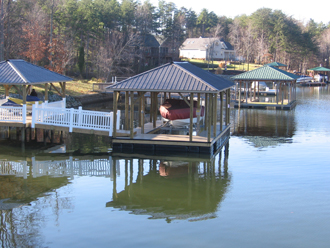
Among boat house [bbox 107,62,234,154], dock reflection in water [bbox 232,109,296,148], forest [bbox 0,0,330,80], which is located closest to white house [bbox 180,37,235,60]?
forest [bbox 0,0,330,80]

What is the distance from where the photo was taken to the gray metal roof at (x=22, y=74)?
62.7 feet

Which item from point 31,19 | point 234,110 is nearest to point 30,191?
point 234,110

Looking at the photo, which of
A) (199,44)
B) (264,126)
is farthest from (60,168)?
(199,44)

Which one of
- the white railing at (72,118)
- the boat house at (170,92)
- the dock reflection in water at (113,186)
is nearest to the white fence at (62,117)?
the white railing at (72,118)

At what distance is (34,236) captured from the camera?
9.25m

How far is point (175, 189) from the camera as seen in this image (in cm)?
1322

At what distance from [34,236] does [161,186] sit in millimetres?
5203

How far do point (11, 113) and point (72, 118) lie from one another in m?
3.23

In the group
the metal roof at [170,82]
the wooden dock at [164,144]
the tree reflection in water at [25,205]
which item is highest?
the metal roof at [170,82]

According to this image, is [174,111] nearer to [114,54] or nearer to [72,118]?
[72,118]

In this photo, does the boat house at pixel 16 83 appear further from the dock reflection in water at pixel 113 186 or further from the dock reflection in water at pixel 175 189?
the dock reflection in water at pixel 175 189

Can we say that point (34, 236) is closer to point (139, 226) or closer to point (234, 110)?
point (139, 226)

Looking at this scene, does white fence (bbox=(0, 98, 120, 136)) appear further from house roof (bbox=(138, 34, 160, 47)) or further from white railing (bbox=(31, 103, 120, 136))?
house roof (bbox=(138, 34, 160, 47))

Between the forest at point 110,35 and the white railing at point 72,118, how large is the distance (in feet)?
58.3
